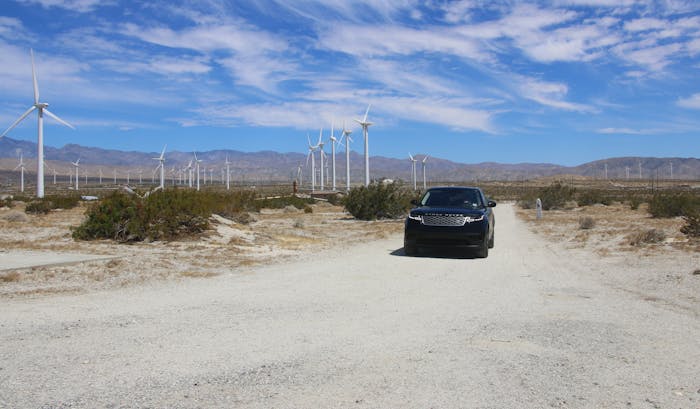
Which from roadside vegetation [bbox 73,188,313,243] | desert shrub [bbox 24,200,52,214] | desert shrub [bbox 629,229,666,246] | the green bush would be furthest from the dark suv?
the green bush

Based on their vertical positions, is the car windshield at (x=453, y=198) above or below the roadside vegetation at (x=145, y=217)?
above

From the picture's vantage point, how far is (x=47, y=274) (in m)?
11.7

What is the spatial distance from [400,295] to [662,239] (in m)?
12.1

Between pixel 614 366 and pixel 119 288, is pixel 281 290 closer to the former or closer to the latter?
pixel 119 288

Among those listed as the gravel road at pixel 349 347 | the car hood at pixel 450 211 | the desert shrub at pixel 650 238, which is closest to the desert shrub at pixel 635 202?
the desert shrub at pixel 650 238

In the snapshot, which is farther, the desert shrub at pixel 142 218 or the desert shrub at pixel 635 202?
the desert shrub at pixel 635 202

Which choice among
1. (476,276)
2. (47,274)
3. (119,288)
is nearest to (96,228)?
(47,274)

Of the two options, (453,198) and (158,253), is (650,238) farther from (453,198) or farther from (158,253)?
(158,253)

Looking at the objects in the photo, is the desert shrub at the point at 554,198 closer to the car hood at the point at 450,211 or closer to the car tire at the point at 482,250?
the car hood at the point at 450,211

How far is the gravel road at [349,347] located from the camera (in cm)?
500

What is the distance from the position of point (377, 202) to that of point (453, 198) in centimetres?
1872

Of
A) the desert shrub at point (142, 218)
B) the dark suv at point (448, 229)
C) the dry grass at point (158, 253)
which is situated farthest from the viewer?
the desert shrub at point (142, 218)

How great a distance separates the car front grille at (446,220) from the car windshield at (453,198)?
1.44 meters

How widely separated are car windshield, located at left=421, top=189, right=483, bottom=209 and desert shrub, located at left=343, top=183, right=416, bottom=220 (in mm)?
17893
